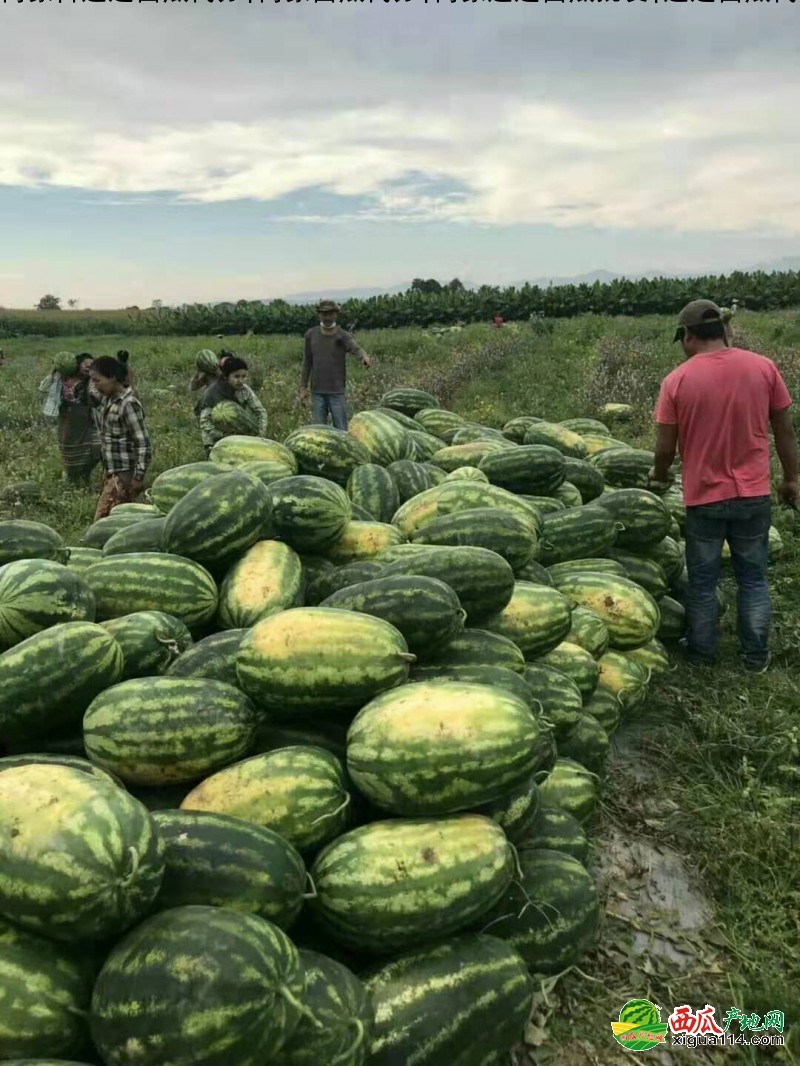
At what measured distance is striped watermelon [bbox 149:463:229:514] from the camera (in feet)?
14.1

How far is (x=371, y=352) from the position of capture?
21578 mm

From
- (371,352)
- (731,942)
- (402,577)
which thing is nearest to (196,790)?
(402,577)

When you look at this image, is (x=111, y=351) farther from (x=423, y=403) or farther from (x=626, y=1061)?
(x=626, y=1061)

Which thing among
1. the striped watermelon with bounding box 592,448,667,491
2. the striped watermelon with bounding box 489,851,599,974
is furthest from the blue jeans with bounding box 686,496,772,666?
the striped watermelon with bounding box 489,851,599,974

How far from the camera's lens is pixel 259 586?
3.43 metres

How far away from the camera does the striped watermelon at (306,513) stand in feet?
12.6

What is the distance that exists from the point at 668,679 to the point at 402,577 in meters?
2.58

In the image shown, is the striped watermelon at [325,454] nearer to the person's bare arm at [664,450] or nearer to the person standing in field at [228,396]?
the person's bare arm at [664,450]

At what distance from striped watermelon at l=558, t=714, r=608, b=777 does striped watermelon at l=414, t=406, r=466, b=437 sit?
3.45 metres

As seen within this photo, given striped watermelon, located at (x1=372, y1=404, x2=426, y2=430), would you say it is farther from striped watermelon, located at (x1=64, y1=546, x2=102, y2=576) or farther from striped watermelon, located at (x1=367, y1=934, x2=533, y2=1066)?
striped watermelon, located at (x1=367, y1=934, x2=533, y2=1066)

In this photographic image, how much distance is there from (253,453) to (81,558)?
1159 mm

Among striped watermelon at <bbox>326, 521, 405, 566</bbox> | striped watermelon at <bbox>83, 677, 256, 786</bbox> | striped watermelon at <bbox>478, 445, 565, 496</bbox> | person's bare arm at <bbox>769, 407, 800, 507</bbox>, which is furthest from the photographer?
person's bare arm at <bbox>769, 407, 800, 507</bbox>

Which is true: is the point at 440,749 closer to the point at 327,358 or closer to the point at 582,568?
the point at 582,568

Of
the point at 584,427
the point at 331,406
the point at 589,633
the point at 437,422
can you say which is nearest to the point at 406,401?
the point at 437,422
